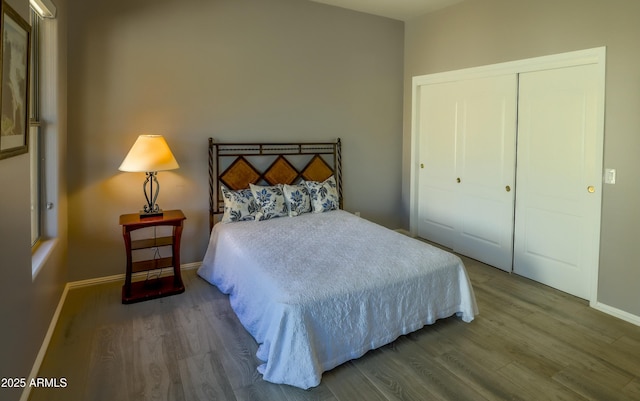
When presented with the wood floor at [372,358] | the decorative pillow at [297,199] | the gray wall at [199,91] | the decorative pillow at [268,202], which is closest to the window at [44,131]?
the gray wall at [199,91]

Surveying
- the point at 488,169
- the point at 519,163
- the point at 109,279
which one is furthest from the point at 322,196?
the point at 109,279

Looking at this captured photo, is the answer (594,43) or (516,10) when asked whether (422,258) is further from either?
(516,10)

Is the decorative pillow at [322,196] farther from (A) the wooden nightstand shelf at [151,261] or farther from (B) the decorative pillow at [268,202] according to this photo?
(A) the wooden nightstand shelf at [151,261]

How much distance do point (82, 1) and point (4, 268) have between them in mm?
2666

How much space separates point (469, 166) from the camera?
429 cm

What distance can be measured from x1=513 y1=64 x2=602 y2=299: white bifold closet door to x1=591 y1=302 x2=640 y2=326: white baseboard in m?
0.17

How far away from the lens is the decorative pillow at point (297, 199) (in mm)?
4039

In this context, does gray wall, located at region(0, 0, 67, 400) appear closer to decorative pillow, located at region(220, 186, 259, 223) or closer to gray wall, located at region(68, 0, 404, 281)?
gray wall, located at region(68, 0, 404, 281)

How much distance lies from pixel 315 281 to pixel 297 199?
1.79 m

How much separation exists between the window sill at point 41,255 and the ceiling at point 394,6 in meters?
3.58

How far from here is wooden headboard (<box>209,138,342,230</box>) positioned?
155 inches

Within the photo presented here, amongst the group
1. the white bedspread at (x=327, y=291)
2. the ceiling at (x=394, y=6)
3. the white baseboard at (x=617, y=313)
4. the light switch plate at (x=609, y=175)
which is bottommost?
the white baseboard at (x=617, y=313)

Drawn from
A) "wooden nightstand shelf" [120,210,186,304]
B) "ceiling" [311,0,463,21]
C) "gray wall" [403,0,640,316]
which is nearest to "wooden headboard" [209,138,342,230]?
"wooden nightstand shelf" [120,210,186,304]

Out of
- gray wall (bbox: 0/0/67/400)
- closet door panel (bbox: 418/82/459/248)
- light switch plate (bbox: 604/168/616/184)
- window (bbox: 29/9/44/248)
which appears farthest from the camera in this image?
closet door panel (bbox: 418/82/459/248)
